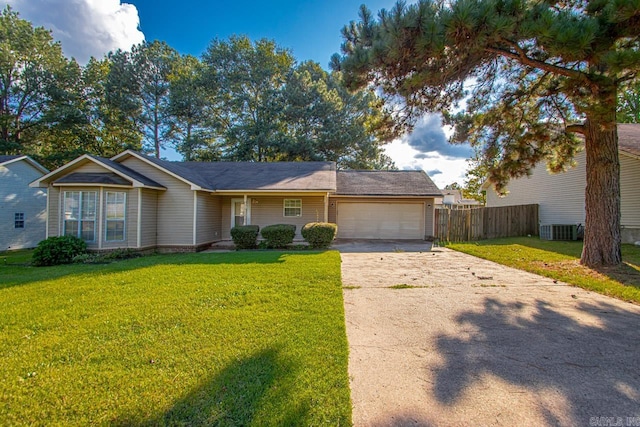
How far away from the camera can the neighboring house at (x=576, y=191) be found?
1123 centimetres

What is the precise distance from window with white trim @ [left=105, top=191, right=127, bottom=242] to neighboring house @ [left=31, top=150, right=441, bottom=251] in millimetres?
30

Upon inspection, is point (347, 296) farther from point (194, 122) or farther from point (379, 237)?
point (194, 122)

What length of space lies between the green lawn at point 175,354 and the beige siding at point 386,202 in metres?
9.03

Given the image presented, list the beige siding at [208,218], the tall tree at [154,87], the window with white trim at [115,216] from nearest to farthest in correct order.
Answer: the window with white trim at [115,216] < the beige siding at [208,218] < the tall tree at [154,87]

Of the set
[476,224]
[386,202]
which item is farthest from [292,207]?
[476,224]

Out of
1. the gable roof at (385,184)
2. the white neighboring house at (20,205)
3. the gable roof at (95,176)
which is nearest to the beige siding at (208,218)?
the gable roof at (95,176)

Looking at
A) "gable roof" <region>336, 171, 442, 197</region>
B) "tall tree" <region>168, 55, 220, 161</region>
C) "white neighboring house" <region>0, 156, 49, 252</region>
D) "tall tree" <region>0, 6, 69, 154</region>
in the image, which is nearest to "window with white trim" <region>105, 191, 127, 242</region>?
"white neighboring house" <region>0, 156, 49, 252</region>

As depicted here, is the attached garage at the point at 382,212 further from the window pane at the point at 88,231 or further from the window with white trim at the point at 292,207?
the window pane at the point at 88,231

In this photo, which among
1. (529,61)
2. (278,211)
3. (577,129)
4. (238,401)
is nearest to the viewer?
(238,401)

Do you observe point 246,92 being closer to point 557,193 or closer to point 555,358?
point 557,193

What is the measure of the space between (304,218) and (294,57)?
18.4 m

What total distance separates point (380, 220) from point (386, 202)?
3.12ft

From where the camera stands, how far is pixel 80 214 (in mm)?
10266

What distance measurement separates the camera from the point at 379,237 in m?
14.7
